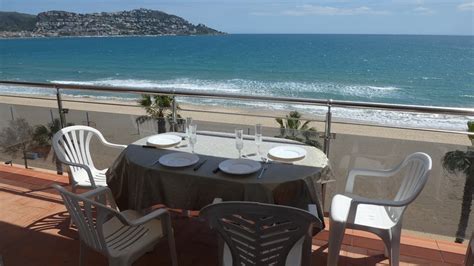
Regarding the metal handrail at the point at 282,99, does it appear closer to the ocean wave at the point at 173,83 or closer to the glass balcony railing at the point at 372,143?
the glass balcony railing at the point at 372,143

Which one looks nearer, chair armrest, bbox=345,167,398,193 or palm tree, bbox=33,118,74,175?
chair armrest, bbox=345,167,398,193

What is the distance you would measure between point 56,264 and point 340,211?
1872 mm

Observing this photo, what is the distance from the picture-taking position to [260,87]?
72.5ft

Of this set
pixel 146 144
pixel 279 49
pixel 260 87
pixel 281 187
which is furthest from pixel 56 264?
pixel 279 49

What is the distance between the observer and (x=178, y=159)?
90.0 inches

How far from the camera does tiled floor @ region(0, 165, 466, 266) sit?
253cm

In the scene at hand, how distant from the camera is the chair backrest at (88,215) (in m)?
1.77

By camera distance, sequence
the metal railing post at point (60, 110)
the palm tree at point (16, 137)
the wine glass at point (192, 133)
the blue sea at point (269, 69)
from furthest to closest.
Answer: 1. the blue sea at point (269, 69)
2. the palm tree at point (16, 137)
3. the metal railing post at point (60, 110)
4. the wine glass at point (192, 133)

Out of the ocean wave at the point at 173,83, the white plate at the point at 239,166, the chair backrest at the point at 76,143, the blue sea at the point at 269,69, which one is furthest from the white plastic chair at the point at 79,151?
the ocean wave at the point at 173,83

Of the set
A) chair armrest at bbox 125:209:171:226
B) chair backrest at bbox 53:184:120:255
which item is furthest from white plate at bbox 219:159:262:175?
chair backrest at bbox 53:184:120:255

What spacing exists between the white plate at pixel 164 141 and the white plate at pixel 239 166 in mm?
513

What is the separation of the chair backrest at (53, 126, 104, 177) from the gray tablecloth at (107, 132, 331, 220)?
621mm

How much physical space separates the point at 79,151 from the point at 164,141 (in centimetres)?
87

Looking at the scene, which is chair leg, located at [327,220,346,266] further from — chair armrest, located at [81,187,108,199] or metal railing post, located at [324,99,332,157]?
chair armrest, located at [81,187,108,199]
